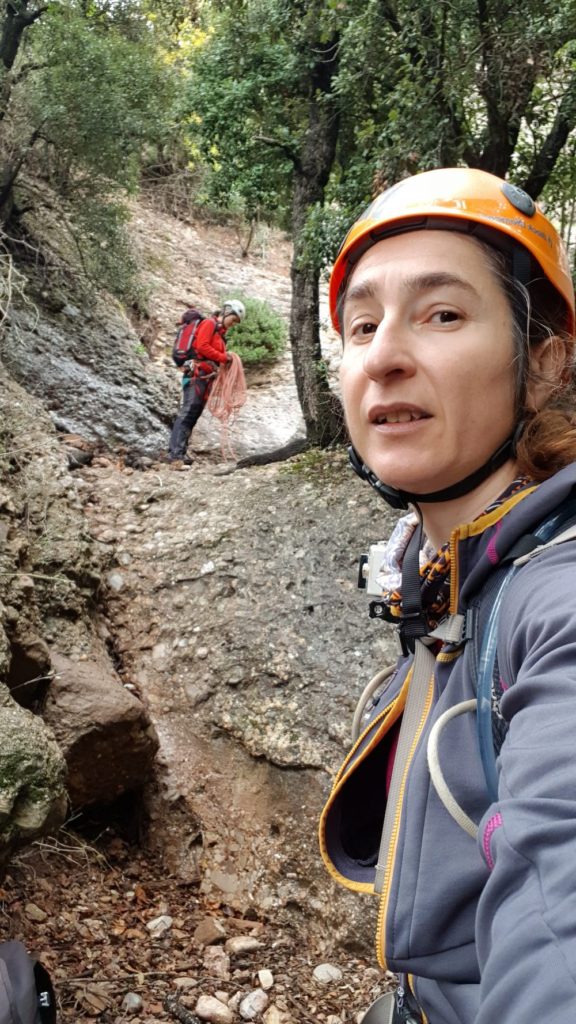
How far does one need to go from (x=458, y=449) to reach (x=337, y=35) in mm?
6645

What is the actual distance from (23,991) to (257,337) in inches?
498

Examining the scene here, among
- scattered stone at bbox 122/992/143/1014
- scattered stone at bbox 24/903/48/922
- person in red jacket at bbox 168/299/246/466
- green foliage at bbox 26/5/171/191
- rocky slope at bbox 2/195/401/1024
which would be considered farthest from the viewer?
person in red jacket at bbox 168/299/246/466

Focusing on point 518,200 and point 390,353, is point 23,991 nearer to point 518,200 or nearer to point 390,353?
point 390,353

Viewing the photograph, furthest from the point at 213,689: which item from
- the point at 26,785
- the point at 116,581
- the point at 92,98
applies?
the point at 92,98

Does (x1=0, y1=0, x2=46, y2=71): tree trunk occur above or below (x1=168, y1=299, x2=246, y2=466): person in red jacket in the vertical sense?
above

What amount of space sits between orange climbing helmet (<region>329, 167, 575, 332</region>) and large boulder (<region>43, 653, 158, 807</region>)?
3.19 meters

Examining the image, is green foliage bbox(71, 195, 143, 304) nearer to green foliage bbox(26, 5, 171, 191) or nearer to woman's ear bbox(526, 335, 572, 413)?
green foliage bbox(26, 5, 171, 191)

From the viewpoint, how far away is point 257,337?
1402 centimetres

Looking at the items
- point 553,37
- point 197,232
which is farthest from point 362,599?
point 197,232

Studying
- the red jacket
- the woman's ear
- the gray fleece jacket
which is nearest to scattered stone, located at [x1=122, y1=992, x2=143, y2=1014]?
the gray fleece jacket

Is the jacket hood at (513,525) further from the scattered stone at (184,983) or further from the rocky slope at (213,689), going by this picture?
the scattered stone at (184,983)

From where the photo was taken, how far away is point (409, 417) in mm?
1296

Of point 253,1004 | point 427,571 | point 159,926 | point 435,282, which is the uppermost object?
point 435,282

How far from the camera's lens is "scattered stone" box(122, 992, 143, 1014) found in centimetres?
320
